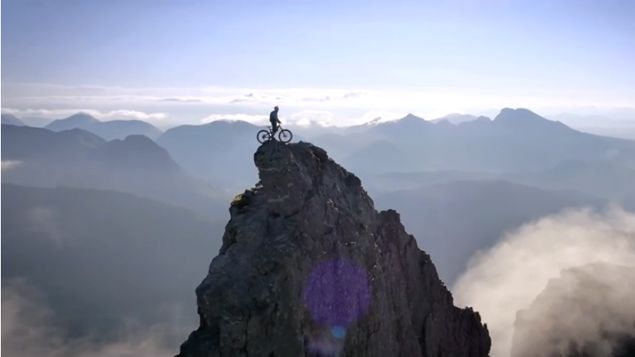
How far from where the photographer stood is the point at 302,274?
25547 millimetres

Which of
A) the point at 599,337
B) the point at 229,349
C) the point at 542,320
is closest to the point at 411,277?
the point at 229,349

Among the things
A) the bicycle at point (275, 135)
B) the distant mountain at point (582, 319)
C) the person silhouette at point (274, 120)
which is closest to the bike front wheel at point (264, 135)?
the bicycle at point (275, 135)

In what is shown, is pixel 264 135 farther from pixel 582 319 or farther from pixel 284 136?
pixel 582 319

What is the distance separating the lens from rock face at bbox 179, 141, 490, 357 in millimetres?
23641

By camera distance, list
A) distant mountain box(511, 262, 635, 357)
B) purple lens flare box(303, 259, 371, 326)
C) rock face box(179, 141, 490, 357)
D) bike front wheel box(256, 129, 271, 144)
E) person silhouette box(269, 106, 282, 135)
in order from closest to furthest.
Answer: rock face box(179, 141, 490, 357) → purple lens flare box(303, 259, 371, 326) → person silhouette box(269, 106, 282, 135) → bike front wheel box(256, 129, 271, 144) → distant mountain box(511, 262, 635, 357)

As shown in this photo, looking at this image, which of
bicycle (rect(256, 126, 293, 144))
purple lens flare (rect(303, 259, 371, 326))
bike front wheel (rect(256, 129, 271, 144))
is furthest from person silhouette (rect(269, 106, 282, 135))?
purple lens flare (rect(303, 259, 371, 326))

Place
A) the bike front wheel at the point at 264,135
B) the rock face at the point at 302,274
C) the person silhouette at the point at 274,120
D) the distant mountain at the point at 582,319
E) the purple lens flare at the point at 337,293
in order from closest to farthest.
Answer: the rock face at the point at 302,274 < the purple lens flare at the point at 337,293 < the person silhouette at the point at 274,120 < the bike front wheel at the point at 264,135 < the distant mountain at the point at 582,319

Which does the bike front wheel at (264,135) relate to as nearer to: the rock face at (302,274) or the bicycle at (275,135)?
the bicycle at (275,135)

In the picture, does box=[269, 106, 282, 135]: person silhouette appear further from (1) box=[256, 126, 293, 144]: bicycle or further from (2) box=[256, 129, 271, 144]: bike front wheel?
(2) box=[256, 129, 271, 144]: bike front wheel

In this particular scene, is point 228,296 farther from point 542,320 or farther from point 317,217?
point 542,320

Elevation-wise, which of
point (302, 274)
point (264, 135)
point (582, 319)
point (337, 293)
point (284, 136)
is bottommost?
point (582, 319)

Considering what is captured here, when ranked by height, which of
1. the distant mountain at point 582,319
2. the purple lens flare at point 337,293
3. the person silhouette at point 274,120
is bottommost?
the distant mountain at point 582,319

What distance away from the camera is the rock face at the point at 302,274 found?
23.6 meters

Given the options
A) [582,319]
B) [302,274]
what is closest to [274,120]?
[302,274]
